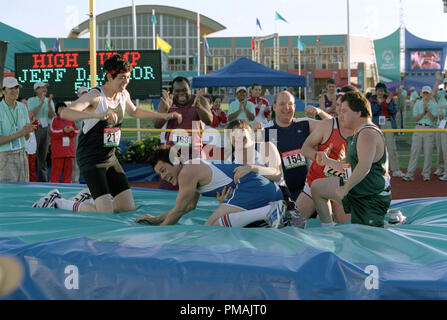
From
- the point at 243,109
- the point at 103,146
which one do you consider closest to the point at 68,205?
the point at 103,146

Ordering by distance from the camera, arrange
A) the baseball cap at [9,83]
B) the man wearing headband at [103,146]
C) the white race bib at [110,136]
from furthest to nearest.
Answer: the baseball cap at [9,83] < the white race bib at [110,136] < the man wearing headband at [103,146]

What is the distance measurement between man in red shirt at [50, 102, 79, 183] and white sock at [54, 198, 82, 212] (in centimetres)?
435

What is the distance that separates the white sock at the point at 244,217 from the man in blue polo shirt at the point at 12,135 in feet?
11.2

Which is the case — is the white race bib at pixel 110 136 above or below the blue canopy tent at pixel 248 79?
below

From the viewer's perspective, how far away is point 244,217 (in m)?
4.31

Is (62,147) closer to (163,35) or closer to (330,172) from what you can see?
(330,172)

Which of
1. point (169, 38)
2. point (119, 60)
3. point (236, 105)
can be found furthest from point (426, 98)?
point (169, 38)

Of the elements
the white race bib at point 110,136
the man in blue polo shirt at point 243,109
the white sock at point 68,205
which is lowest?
the white sock at point 68,205

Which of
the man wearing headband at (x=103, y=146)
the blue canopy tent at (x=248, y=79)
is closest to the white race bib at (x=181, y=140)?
the man wearing headband at (x=103, y=146)

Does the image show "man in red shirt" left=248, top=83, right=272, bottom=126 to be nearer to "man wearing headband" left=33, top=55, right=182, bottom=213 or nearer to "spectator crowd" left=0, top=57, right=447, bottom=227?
"spectator crowd" left=0, top=57, right=447, bottom=227

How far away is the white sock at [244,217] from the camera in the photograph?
14.1 feet

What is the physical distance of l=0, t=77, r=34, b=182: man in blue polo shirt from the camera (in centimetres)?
677

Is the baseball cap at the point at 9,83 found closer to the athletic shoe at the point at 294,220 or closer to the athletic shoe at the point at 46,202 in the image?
the athletic shoe at the point at 46,202
